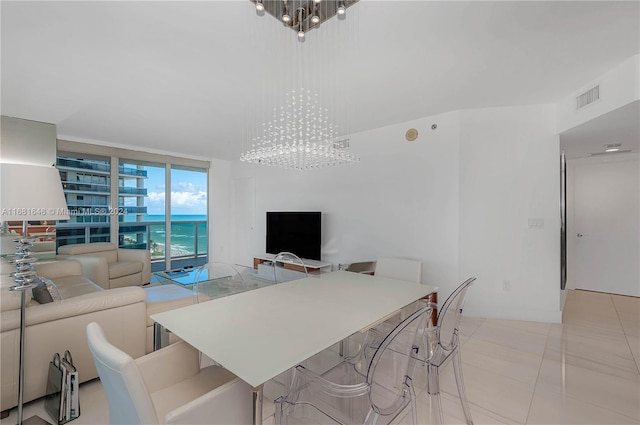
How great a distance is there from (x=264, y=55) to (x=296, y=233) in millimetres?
3126

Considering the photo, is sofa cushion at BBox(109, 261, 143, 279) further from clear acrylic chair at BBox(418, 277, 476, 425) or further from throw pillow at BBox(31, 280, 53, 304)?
clear acrylic chair at BBox(418, 277, 476, 425)

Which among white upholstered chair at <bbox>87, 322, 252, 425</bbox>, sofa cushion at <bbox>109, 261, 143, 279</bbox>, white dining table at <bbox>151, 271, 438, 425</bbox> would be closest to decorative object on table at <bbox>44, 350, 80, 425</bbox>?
white dining table at <bbox>151, 271, 438, 425</bbox>

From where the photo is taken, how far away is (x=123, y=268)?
165 inches

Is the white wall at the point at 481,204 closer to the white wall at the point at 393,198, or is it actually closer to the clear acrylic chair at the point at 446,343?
the white wall at the point at 393,198

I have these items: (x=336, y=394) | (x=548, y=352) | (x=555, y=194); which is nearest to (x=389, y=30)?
(x=336, y=394)

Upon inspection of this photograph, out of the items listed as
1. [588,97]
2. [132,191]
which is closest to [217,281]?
[132,191]

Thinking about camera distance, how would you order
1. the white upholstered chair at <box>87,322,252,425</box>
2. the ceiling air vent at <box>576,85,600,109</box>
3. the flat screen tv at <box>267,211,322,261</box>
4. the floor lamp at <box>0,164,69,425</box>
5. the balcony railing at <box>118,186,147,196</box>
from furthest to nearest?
1. the balcony railing at <box>118,186,147,196</box>
2. the flat screen tv at <box>267,211,322,261</box>
3. the ceiling air vent at <box>576,85,600,109</box>
4. the floor lamp at <box>0,164,69,425</box>
5. the white upholstered chair at <box>87,322,252,425</box>

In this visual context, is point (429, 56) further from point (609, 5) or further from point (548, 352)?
point (548, 352)

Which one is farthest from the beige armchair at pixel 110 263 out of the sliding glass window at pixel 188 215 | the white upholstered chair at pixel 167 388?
the white upholstered chair at pixel 167 388

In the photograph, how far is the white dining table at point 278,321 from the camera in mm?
1142

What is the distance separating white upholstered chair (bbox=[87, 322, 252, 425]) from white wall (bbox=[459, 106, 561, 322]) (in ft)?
10.2

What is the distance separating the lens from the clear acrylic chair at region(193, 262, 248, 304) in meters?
3.05

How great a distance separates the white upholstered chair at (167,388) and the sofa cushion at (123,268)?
3.53m

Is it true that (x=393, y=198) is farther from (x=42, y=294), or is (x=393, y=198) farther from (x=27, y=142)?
(x=27, y=142)
